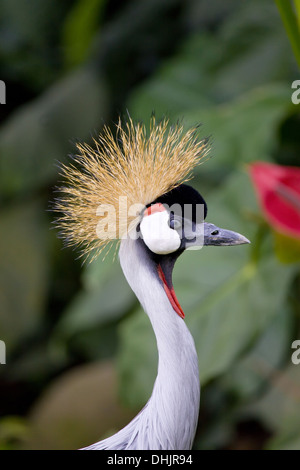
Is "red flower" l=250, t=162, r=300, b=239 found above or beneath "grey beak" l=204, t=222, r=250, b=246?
above

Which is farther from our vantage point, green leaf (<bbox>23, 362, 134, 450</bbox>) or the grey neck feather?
green leaf (<bbox>23, 362, 134, 450</bbox>)

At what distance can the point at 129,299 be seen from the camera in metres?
1.64

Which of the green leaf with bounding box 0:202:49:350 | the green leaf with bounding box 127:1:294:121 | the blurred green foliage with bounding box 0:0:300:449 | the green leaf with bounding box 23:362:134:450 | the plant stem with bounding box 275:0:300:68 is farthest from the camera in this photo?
the green leaf with bounding box 0:202:49:350

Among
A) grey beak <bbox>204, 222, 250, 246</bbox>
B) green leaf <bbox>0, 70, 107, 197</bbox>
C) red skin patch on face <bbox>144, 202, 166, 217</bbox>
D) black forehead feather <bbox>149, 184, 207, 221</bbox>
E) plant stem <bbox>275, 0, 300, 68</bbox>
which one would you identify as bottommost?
grey beak <bbox>204, 222, 250, 246</bbox>

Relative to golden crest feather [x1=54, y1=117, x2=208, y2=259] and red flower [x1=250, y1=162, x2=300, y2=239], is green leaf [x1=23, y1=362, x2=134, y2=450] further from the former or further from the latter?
golden crest feather [x1=54, y1=117, x2=208, y2=259]

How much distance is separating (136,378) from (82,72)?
122 cm

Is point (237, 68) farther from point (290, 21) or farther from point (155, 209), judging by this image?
point (155, 209)

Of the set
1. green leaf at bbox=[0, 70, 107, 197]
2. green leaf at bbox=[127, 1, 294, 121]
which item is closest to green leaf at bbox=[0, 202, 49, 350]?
green leaf at bbox=[0, 70, 107, 197]

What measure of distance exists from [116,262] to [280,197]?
65cm

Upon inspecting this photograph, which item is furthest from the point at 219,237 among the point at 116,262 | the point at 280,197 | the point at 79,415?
the point at 79,415

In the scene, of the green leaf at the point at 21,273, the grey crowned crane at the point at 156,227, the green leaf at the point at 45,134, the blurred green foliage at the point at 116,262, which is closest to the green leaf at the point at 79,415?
the blurred green foliage at the point at 116,262

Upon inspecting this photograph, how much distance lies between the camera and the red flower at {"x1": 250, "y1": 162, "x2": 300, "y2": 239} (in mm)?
657

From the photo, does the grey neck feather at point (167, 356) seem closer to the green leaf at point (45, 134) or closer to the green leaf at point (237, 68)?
the green leaf at point (237, 68)

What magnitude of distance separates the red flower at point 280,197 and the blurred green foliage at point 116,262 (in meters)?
0.05
